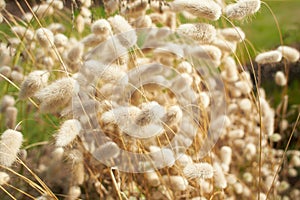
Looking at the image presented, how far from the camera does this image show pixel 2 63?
1977mm

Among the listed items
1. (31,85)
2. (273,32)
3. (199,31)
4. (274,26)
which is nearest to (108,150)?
(31,85)

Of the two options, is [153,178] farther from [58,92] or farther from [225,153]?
[58,92]

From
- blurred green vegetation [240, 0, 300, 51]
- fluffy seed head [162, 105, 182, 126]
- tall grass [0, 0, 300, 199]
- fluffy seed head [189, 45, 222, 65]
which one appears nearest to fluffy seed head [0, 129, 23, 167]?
tall grass [0, 0, 300, 199]

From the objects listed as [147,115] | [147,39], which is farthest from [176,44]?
[147,115]

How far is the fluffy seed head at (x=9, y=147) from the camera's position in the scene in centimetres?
130

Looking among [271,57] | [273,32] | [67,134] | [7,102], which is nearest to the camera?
[67,134]

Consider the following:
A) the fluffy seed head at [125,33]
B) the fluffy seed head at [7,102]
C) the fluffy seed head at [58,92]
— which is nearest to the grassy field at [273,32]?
the fluffy seed head at [7,102]

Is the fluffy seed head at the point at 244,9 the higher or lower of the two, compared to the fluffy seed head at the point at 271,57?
higher

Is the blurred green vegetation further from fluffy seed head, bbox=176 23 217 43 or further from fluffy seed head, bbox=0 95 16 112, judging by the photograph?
fluffy seed head, bbox=176 23 217 43

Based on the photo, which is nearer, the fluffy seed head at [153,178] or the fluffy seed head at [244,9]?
the fluffy seed head at [244,9]

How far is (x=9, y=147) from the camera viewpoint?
1.31 m

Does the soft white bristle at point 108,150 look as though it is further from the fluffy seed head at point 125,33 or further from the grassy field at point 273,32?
the grassy field at point 273,32

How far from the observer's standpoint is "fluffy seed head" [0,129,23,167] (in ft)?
4.25

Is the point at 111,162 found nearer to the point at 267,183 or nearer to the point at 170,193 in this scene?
the point at 170,193
